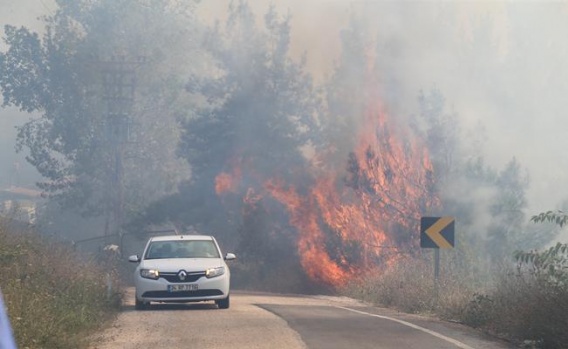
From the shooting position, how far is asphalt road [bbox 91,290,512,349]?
12.1 metres

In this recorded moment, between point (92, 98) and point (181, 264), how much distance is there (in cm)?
4670

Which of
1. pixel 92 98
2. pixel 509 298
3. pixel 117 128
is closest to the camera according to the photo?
pixel 509 298

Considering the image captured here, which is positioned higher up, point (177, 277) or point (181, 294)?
point (177, 277)

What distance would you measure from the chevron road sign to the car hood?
4394mm

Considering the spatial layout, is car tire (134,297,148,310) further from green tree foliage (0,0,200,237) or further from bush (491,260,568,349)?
green tree foliage (0,0,200,237)

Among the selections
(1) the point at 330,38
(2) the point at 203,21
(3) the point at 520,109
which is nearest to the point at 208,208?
(1) the point at 330,38

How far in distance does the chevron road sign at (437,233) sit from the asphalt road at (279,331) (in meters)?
2.67

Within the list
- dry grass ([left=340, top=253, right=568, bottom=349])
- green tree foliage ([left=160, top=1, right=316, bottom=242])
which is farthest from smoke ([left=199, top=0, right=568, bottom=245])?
dry grass ([left=340, top=253, right=568, bottom=349])

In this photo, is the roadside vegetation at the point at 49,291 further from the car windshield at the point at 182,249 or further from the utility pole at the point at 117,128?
the utility pole at the point at 117,128

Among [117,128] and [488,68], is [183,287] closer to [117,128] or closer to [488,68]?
[488,68]

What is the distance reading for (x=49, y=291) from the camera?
15.6m

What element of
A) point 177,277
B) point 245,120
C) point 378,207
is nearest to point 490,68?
point 378,207

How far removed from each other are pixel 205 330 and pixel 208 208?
37617 mm

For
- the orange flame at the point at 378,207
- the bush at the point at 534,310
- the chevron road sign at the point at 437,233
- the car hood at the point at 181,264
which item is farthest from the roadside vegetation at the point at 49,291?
the orange flame at the point at 378,207
